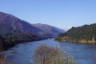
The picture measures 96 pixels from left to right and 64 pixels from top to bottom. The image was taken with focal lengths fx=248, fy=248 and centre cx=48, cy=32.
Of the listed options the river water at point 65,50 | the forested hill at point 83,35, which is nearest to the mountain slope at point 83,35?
the forested hill at point 83,35

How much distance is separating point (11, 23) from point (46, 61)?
15837 cm

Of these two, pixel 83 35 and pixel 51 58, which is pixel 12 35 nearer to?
pixel 83 35

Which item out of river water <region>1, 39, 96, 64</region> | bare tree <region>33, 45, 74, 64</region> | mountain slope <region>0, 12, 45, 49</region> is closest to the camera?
bare tree <region>33, 45, 74, 64</region>

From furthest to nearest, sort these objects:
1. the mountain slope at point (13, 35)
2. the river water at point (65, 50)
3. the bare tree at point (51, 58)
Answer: the mountain slope at point (13, 35) < the river water at point (65, 50) < the bare tree at point (51, 58)

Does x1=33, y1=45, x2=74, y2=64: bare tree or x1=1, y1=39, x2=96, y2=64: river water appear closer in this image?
x1=33, y1=45, x2=74, y2=64: bare tree

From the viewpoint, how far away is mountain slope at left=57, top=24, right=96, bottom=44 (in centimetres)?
9009

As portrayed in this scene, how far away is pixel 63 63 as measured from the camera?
20.4 m

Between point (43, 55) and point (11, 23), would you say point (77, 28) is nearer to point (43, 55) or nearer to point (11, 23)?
point (11, 23)

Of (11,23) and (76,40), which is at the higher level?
(11,23)

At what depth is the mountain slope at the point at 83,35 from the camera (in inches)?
3547

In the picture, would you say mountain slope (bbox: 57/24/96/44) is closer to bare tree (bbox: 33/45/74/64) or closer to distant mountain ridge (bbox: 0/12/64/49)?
distant mountain ridge (bbox: 0/12/64/49)

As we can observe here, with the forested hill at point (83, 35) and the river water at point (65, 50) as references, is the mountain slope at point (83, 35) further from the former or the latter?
the river water at point (65, 50)

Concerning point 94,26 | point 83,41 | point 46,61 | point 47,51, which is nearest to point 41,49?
point 47,51

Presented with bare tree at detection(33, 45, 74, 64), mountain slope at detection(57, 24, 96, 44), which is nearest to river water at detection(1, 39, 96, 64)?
bare tree at detection(33, 45, 74, 64)
